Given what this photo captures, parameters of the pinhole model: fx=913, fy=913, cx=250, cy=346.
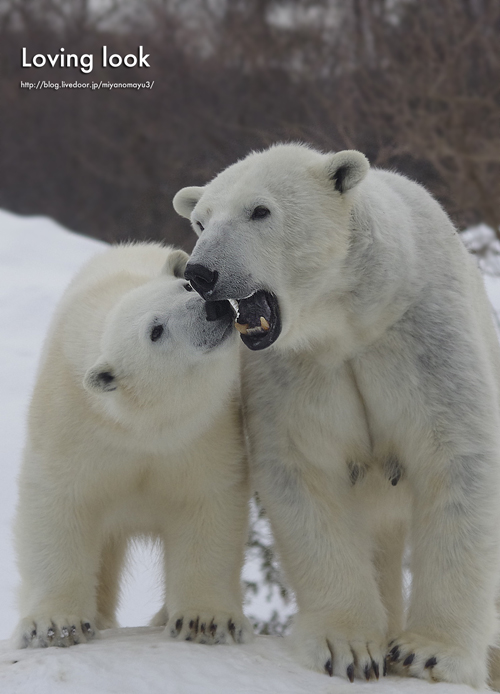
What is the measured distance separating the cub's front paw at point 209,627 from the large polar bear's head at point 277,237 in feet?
3.14

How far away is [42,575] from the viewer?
3.04m

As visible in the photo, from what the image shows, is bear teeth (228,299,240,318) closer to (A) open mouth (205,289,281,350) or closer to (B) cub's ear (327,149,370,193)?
(A) open mouth (205,289,281,350)

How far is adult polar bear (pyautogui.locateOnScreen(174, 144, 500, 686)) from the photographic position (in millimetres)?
2783

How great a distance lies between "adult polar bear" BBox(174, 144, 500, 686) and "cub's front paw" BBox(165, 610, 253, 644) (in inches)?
7.8

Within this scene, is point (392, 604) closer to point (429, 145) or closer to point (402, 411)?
point (402, 411)

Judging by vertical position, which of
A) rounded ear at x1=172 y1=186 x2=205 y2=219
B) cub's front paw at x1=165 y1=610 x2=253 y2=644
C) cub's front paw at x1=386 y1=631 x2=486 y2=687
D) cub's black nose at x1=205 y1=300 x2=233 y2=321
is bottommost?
cub's front paw at x1=386 y1=631 x2=486 y2=687

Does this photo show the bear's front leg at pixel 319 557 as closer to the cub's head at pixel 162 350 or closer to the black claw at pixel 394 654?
the black claw at pixel 394 654

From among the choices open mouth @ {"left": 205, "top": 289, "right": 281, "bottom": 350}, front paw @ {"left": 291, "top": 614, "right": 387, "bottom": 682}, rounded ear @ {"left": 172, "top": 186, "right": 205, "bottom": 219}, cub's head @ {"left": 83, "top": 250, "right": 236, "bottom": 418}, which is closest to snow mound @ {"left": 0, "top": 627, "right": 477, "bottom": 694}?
front paw @ {"left": 291, "top": 614, "right": 387, "bottom": 682}

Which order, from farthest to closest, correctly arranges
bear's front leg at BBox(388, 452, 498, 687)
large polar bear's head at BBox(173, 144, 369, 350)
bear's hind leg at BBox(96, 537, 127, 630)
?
bear's hind leg at BBox(96, 537, 127, 630) → bear's front leg at BBox(388, 452, 498, 687) → large polar bear's head at BBox(173, 144, 369, 350)

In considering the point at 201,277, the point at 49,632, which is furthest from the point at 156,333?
the point at 49,632

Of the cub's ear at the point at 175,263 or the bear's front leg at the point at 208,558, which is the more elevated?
the cub's ear at the point at 175,263

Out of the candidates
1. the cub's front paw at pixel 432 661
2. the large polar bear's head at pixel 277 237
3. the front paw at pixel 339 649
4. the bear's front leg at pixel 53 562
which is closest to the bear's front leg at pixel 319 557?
the front paw at pixel 339 649

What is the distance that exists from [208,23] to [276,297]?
574 inches

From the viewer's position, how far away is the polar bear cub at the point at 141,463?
293cm
